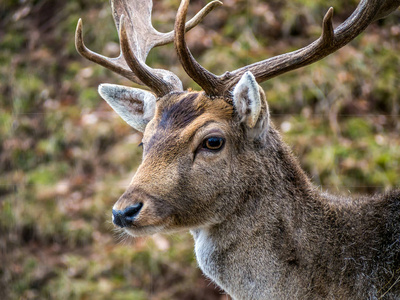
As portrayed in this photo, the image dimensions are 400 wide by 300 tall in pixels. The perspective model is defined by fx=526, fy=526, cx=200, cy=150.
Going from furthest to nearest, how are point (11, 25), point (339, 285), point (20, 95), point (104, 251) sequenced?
point (11, 25) → point (20, 95) → point (104, 251) → point (339, 285)

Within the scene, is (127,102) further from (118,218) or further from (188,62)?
(118,218)

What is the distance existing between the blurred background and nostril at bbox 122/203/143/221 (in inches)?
158

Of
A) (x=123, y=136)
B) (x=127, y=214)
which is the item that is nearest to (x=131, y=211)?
(x=127, y=214)

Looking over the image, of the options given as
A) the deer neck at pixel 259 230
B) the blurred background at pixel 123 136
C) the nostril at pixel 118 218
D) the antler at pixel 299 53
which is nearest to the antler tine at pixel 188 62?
the antler at pixel 299 53

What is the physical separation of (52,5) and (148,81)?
24.5 feet

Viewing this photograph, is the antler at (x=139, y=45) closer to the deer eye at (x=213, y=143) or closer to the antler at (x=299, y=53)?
the antler at (x=299, y=53)

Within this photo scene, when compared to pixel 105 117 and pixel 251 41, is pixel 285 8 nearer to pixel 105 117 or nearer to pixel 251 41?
pixel 251 41

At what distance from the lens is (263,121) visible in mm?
3539

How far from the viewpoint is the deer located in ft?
11.0

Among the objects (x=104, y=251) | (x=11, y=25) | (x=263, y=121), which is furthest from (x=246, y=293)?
(x=11, y=25)

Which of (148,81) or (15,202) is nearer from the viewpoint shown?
(148,81)

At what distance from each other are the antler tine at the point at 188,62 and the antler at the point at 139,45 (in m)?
0.37

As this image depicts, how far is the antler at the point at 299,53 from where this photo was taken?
3.50 m

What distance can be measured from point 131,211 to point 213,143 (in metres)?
0.71
